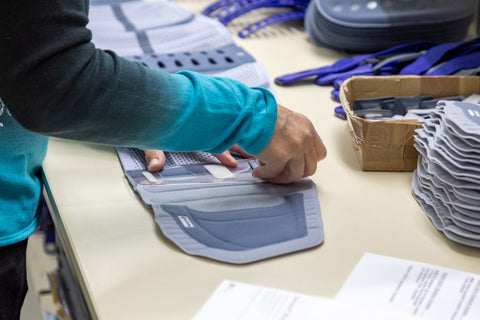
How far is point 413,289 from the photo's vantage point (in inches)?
26.0

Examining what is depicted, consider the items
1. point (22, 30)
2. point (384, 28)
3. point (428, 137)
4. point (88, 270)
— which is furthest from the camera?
point (384, 28)

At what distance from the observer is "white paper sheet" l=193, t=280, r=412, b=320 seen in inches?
24.3

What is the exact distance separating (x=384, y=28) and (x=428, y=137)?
0.58 m

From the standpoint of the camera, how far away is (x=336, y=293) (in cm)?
66

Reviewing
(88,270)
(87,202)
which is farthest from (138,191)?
(88,270)

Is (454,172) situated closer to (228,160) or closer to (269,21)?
(228,160)

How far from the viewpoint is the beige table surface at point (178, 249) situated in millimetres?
663

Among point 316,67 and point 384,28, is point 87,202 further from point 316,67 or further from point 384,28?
point 384,28

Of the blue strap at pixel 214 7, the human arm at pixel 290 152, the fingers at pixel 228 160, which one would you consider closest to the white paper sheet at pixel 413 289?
the human arm at pixel 290 152

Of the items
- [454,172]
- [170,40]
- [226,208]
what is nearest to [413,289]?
[454,172]

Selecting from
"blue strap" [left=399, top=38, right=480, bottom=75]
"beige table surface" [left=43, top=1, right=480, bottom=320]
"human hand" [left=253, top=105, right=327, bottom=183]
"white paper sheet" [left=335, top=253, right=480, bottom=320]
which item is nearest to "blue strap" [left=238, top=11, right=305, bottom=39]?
"blue strap" [left=399, top=38, right=480, bottom=75]

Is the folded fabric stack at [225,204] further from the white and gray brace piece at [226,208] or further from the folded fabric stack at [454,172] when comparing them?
the folded fabric stack at [454,172]

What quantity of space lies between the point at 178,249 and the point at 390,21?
32.9 inches

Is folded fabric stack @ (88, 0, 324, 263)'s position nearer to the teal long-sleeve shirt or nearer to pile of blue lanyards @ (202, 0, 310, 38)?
the teal long-sleeve shirt
